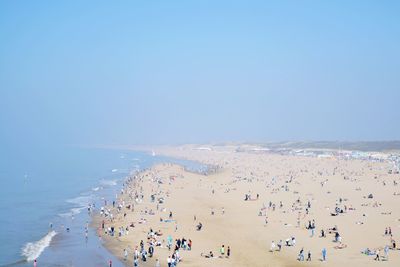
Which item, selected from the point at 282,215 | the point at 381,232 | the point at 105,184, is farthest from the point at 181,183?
the point at 381,232

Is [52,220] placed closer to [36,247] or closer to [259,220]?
[36,247]

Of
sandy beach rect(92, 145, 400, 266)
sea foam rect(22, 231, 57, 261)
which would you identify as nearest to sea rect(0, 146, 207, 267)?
sea foam rect(22, 231, 57, 261)

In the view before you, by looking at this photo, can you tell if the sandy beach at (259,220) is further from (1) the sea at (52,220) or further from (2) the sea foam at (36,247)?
(2) the sea foam at (36,247)

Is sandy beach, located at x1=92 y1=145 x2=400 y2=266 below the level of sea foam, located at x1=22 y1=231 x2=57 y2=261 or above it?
above

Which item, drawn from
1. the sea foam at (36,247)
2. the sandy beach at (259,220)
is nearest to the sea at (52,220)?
the sea foam at (36,247)

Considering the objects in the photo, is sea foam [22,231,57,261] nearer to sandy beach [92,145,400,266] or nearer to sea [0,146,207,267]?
sea [0,146,207,267]

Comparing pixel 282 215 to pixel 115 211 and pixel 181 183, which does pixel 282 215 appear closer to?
pixel 115 211

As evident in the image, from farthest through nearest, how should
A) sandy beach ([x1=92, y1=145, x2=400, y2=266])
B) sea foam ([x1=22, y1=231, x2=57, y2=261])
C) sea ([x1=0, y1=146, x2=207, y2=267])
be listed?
sea foam ([x1=22, y1=231, x2=57, y2=261])
sea ([x1=0, y1=146, x2=207, y2=267])
sandy beach ([x1=92, y1=145, x2=400, y2=266])
